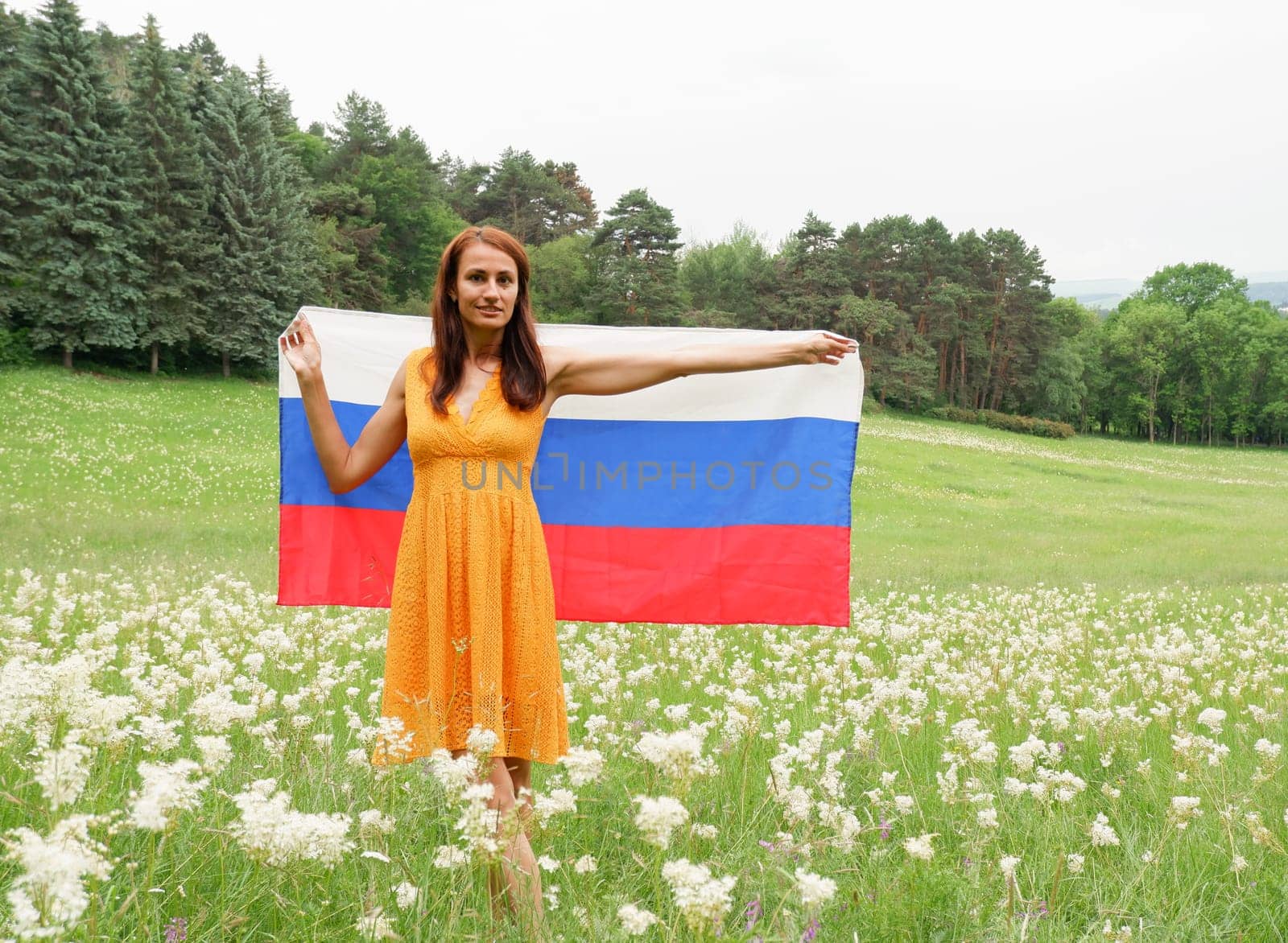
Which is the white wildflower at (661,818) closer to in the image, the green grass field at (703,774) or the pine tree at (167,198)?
the green grass field at (703,774)

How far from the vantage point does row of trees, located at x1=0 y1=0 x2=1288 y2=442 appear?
41.4 metres

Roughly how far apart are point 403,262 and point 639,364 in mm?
71528

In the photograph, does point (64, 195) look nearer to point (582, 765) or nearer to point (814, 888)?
point (582, 765)

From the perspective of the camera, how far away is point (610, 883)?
370 centimetres

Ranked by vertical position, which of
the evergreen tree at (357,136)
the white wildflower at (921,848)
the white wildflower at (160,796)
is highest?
the evergreen tree at (357,136)

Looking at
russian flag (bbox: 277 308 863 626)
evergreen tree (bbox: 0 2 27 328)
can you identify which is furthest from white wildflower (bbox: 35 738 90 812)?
evergreen tree (bbox: 0 2 27 328)

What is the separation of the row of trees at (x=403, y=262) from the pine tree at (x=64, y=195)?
10 cm

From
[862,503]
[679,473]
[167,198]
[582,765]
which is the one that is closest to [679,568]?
[679,473]

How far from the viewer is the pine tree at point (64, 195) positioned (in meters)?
40.6

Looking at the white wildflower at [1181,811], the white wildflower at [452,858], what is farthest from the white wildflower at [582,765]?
the white wildflower at [1181,811]

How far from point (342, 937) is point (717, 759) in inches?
99.1

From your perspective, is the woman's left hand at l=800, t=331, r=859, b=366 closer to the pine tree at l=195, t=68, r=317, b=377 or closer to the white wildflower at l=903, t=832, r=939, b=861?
the white wildflower at l=903, t=832, r=939, b=861

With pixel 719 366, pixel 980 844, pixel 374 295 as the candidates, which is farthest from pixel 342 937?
pixel 374 295

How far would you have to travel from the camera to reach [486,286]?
12.9 feet
